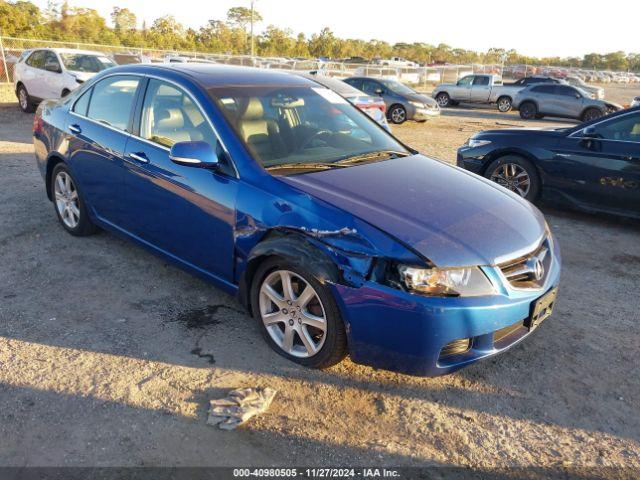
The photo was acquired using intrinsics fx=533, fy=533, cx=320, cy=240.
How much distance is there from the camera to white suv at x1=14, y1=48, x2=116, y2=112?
41.4 ft

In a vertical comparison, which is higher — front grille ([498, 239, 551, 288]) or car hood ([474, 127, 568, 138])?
car hood ([474, 127, 568, 138])

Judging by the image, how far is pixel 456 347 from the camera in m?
2.83

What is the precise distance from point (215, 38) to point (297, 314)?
68.2 meters

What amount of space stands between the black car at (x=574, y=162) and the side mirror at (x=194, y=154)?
464 centimetres

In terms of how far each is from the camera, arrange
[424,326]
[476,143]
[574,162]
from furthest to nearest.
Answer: [476,143] → [574,162] → [424,326]

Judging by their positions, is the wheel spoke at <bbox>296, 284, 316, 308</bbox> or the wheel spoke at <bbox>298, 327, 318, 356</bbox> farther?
the wheel spoke at <bbox>298, 327, 318, 356</bbox>

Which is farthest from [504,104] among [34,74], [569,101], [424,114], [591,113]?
[34,74]

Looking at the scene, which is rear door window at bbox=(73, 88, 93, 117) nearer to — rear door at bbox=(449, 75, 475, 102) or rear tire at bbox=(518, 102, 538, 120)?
rear tire at bbox=(518, 102, 538, 120)

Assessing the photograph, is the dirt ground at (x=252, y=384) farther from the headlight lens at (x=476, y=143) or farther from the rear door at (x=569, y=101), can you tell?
the rear door at (x=569, y=101)

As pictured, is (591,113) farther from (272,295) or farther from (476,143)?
(272,295)

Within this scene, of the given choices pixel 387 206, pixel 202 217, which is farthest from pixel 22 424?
pixel 387 206

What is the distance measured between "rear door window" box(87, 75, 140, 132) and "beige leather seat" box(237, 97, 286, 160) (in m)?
1.15

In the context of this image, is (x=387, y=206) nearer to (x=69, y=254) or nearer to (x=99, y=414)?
(x=99, y=414)

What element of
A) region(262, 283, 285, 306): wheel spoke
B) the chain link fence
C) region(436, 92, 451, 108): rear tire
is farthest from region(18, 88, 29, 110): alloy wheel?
region(436, 92, 451, 108): rear tire
